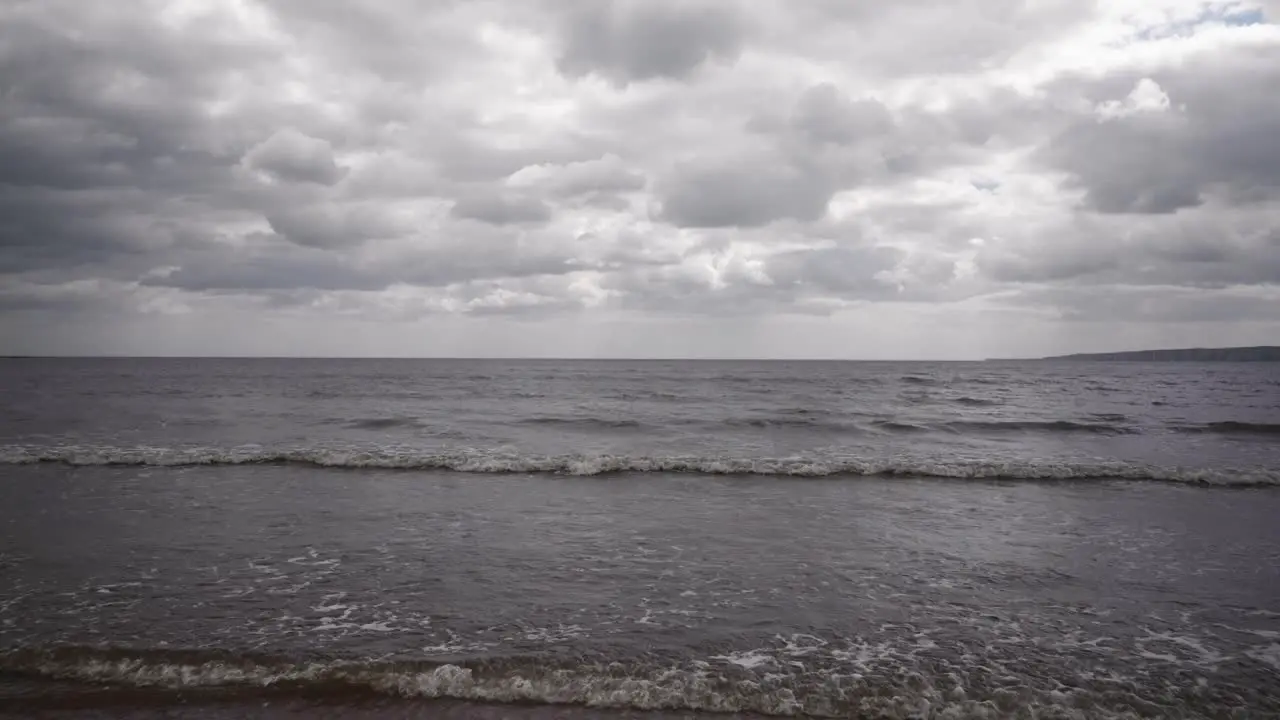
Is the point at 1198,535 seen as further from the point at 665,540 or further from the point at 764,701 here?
the point at 764,701

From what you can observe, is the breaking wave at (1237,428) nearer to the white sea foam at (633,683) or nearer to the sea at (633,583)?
the sea at (633,583)

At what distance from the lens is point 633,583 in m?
10.5

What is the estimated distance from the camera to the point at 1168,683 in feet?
24.3

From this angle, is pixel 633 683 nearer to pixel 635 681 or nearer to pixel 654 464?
pixel 635 681

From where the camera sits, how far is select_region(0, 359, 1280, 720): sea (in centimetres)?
718

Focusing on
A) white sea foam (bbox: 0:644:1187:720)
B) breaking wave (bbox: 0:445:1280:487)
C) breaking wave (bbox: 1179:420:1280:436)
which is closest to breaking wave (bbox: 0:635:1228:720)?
white sea foam (bbox: 0:644:1187:720)

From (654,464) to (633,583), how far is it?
11469mm

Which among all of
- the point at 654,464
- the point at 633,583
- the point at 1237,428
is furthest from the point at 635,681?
the point at 1237,428

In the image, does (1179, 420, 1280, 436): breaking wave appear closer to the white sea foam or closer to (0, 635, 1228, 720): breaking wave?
(0, 635, 1228, 720): breaking wave

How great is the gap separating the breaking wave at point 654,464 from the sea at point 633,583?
165 millimetres

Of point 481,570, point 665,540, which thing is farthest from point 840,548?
point 481,570

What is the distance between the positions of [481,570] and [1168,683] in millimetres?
9410

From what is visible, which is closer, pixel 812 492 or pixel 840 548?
pixel 840 548

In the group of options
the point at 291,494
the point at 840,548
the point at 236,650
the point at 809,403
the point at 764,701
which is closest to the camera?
the point at 764,701
